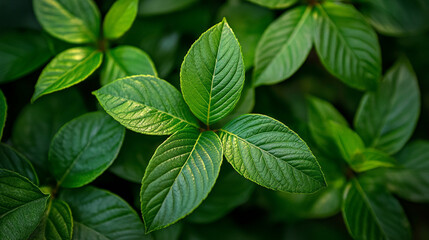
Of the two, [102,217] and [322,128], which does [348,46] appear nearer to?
[322,128]

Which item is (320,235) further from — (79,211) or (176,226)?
(79,211)

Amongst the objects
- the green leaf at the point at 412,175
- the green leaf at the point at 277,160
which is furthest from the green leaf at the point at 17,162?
the green leaf at the point at 412,175

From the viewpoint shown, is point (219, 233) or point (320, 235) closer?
point (219, 233)

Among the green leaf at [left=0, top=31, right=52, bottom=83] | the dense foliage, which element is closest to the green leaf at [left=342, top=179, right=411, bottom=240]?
the dense foliage

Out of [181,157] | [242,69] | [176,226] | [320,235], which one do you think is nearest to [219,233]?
[176,226]

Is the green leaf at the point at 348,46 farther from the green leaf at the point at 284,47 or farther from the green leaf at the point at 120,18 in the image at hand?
the green leaf at the point at 120,18

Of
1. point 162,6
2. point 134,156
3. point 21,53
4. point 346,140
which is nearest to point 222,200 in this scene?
point 134,156
